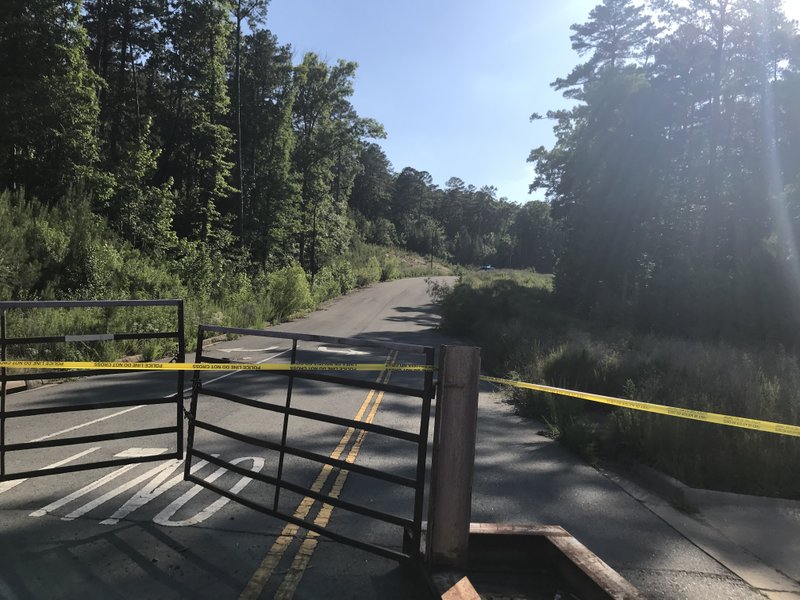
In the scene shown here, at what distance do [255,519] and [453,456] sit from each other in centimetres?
210

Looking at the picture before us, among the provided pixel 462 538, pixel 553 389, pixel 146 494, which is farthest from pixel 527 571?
pixel 146 494

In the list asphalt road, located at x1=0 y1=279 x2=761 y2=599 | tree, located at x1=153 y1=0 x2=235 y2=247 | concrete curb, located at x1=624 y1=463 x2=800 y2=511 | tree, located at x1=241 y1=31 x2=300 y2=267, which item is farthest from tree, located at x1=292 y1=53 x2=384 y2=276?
concrete curb, located at x1=624 y1=463 x2=800 y2=511

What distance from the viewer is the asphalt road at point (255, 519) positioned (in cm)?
363

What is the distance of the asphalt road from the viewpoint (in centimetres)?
363

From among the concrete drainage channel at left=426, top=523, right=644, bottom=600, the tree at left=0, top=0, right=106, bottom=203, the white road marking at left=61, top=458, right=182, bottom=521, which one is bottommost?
the white road marking at left=61, top=458, right=182, bottom=521

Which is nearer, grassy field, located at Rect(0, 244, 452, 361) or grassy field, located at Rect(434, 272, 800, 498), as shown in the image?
grassy field, located at Rect(434, 272, 800, 498)

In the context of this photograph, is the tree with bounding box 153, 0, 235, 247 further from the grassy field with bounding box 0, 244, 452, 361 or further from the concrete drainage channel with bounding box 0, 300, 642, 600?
the concrete drainage channel with bounding box 0, 300, 642, 600

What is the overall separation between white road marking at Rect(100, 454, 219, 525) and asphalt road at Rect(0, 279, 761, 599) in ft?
0.06

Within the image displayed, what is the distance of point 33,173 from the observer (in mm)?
21031

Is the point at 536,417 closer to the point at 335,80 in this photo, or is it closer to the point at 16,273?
the point at 16,273

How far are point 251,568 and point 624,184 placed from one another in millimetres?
30248

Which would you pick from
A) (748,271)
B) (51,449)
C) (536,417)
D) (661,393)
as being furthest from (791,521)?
(748,271)

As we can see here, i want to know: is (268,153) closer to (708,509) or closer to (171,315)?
(171,315)

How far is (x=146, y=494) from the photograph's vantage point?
511 centimetres
